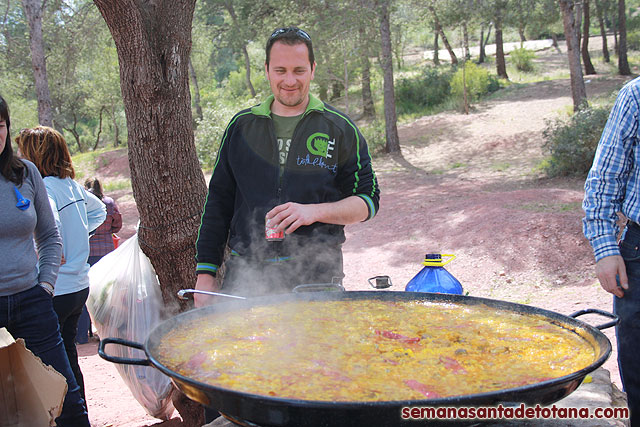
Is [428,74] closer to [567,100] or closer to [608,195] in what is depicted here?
[567,100]

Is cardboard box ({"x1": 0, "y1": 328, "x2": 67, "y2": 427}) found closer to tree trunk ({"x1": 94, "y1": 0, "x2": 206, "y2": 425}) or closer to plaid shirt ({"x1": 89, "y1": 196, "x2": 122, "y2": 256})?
tree trunk ({"x1": 94, "y1": 0, "x2": 206, "y2": 425})

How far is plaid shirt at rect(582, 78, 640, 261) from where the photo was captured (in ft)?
8.00

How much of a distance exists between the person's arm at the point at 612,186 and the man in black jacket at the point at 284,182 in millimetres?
999

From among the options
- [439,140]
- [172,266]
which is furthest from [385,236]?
[439,140]

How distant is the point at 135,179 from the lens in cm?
367

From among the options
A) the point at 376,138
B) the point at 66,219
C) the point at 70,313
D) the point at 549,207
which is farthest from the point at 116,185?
the point at 70,313

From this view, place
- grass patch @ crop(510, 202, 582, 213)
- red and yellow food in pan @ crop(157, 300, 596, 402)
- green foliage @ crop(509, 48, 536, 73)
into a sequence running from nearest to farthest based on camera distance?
red and yellow food in pan @ crop(157, 300, 596, 402), grass patch @ crop(510, 202, 582, 213), green foliage @ crop(509, 48, 536, 73)

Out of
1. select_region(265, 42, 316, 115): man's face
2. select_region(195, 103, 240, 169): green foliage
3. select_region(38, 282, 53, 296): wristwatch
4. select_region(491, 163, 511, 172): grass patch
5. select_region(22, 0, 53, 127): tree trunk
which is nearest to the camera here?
select_region(265, 42, 316, 115): man's face

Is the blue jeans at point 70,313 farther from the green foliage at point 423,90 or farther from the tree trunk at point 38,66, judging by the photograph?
the green foliage at point 423,90

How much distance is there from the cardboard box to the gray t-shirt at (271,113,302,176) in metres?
1.38

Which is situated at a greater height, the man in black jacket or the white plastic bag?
the man in black jacket

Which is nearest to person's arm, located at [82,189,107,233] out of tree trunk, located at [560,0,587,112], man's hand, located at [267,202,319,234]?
man's hand, located at [267,202,319,234]

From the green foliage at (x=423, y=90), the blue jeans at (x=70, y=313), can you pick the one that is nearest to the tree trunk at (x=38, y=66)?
the blue jeans at (x=70, y=313)

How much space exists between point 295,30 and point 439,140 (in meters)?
18.2
